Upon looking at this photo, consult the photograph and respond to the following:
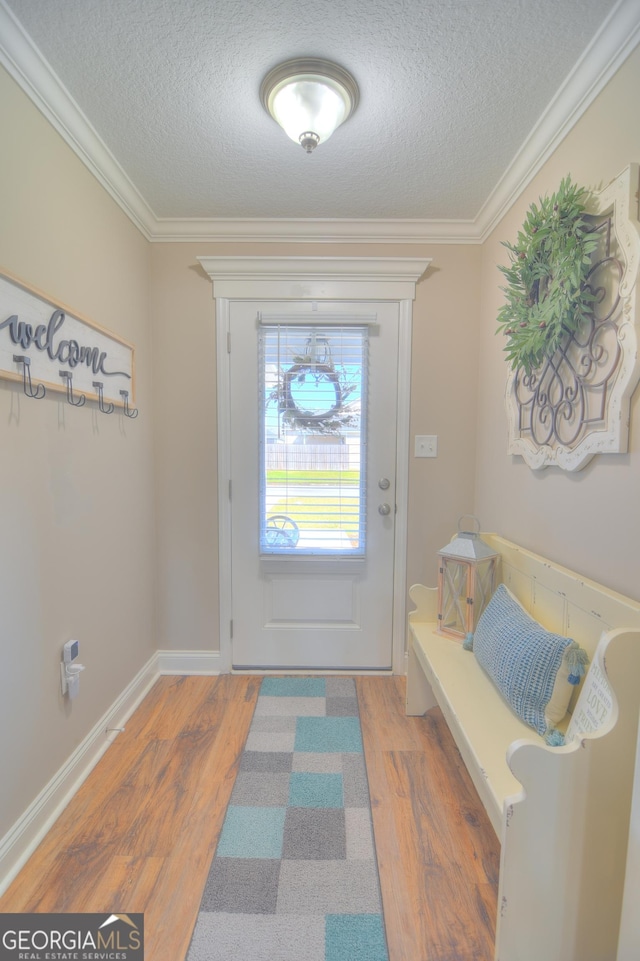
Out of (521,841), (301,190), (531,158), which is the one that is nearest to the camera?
(521,841)

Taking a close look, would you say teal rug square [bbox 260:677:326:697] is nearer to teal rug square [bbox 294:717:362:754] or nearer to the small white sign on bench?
teal rug square [bbox 294:717:362:754]

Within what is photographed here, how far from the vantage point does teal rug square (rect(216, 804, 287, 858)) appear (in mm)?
1275

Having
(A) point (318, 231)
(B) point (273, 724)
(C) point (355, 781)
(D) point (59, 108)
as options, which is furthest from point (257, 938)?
(A) point (318, 231)

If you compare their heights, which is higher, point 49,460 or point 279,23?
point 279,23

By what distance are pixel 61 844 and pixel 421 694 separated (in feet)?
4.69

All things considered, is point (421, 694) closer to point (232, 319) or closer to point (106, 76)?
point (232, 319)

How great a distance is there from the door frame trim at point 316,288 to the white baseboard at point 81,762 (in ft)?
3.16

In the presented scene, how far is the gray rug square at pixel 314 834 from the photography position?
1273mm

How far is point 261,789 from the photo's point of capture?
152 cm

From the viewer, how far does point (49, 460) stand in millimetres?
1400

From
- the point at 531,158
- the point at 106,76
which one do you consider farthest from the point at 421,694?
the point at 106,76

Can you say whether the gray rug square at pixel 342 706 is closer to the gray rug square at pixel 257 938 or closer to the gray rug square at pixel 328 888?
the gray rug square at pixel 328 888

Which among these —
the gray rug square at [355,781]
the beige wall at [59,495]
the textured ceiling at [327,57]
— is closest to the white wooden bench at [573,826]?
the gray rug square at [355,781]

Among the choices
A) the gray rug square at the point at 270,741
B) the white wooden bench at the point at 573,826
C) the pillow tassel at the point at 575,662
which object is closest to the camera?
the white wooden bench at the point at 573,826
